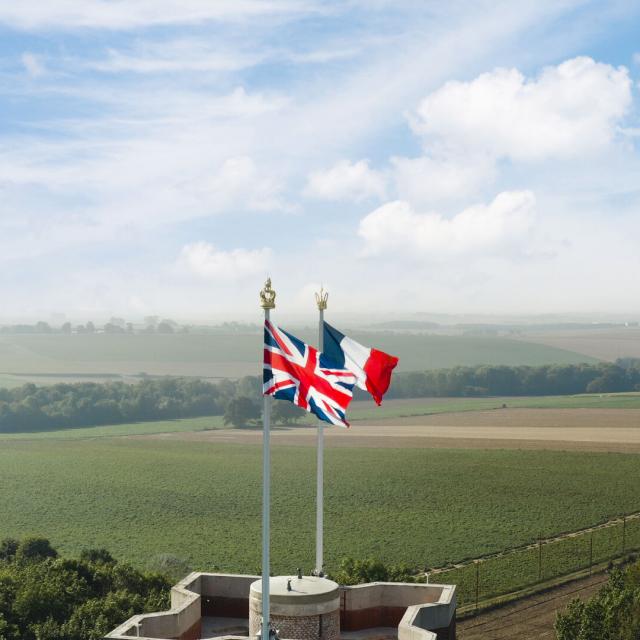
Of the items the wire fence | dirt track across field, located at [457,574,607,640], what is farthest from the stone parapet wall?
the wire fence

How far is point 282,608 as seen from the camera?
16.6 meters

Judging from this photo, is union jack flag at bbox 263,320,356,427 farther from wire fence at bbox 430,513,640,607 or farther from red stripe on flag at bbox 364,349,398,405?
wire fence at bbox 430,513,640,607

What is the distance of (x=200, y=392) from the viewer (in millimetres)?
149500

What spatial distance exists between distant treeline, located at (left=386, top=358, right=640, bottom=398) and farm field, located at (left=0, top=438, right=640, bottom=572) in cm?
4967

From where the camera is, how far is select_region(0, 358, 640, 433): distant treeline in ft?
435

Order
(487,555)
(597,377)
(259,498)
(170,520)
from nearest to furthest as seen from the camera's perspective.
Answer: (487,555), (170,520), (259,498), (597,377)

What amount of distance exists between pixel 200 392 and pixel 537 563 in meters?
99.3

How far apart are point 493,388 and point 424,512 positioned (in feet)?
276

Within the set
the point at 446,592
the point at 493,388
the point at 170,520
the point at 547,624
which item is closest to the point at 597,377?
the point at 493,388

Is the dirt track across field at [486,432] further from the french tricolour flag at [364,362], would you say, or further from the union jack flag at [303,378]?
the union jack flag at [303,378]

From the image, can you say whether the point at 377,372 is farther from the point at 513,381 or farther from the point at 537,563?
the point at 513,381

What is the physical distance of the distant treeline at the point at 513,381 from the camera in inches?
5940

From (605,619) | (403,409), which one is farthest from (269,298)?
(403,409)

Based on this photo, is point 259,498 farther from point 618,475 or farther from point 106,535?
point 618,475
